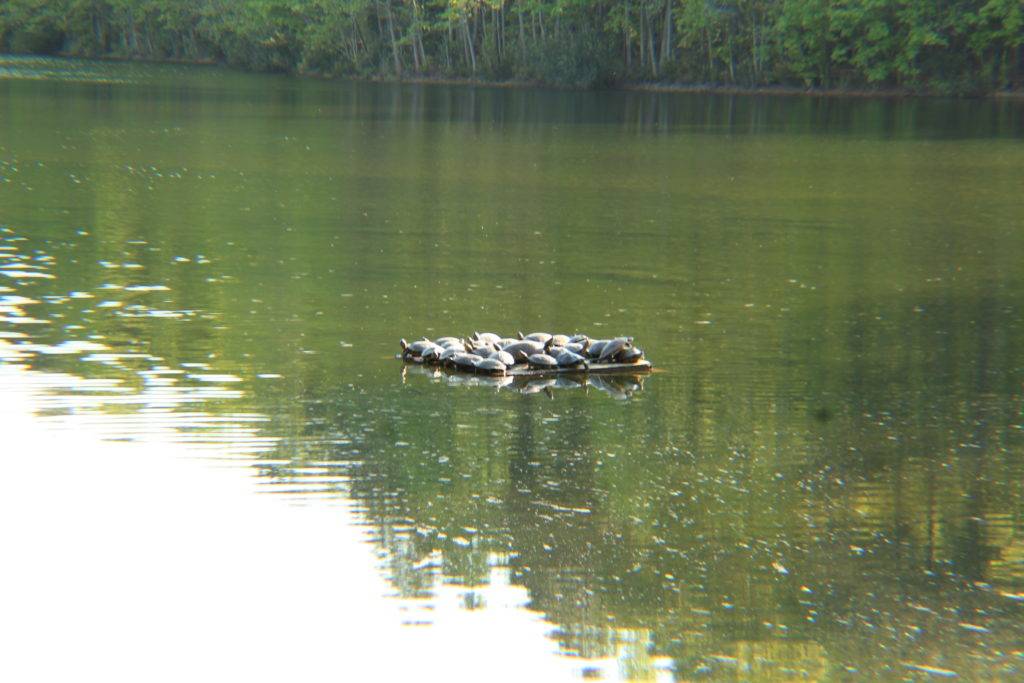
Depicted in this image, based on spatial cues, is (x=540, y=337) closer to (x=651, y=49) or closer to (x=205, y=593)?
(x=205, y=593)

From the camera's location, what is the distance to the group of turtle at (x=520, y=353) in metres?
13.1

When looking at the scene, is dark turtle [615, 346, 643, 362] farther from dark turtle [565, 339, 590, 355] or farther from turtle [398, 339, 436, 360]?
turtle [398, 339, 436, 360]

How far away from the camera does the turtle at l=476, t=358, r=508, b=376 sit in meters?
13.0

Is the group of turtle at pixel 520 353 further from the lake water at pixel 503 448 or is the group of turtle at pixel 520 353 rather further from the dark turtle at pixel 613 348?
the lake water at pixel 503 448

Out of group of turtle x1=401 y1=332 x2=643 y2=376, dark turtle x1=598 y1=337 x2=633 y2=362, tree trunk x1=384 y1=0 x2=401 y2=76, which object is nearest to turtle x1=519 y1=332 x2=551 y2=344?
group of turtle x1=401 y1=332 x2=643 y2=376

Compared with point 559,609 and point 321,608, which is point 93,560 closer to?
point 321,608

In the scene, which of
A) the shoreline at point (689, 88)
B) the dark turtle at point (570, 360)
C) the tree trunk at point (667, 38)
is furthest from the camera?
the tree trunk at point (667, 38)

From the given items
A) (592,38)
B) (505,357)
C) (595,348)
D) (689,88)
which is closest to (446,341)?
(505,357)

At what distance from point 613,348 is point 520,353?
0.79 metres

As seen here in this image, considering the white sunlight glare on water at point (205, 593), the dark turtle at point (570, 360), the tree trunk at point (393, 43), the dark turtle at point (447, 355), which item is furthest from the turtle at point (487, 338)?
the tree trunk at point (393, 43)

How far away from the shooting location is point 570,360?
13.2 metres

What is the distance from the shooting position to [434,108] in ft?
193

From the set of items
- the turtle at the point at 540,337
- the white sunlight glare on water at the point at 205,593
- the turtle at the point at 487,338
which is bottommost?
the white sunlight glare on water at the point at 205,593

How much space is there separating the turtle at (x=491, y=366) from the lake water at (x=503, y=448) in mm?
401
